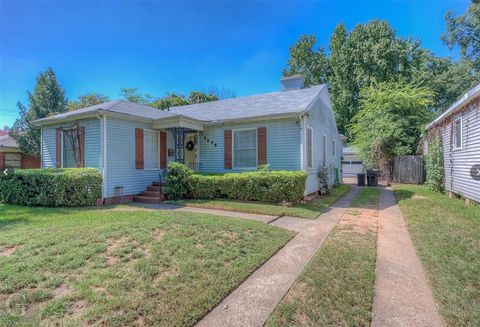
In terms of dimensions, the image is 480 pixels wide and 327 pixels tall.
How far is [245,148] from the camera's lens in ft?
35.0

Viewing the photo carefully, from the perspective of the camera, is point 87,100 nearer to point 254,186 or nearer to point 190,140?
point 190,140

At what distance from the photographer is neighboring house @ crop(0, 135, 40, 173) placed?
66.9 ft

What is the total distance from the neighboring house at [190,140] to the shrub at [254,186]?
4.22 ft

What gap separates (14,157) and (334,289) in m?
25.9

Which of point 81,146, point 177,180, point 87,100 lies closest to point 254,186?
point 177,180

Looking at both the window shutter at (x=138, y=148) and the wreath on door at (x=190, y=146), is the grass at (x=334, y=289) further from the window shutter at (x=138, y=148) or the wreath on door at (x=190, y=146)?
the wreath on door at (x=190, y=146)

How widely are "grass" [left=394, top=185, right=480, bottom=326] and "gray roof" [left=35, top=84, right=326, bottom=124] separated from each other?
5.00 m

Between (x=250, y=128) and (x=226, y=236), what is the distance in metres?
6.28

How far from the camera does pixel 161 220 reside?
18.6 feet

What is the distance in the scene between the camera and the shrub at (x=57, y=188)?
819cm

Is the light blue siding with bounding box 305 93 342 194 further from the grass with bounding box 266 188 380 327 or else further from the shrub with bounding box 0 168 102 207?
the shrub with bounding box 0 168 102 207

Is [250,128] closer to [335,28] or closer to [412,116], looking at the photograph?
[412,116]

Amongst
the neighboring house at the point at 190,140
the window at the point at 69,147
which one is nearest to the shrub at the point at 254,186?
the neighboring house at the point at 190,140

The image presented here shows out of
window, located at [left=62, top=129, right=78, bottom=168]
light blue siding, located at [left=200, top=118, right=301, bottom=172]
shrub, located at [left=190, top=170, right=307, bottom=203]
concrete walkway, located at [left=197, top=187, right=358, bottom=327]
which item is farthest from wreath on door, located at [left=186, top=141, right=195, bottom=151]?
concrete walkway, located at [left=197, top=187, right=358, bottom=327]
